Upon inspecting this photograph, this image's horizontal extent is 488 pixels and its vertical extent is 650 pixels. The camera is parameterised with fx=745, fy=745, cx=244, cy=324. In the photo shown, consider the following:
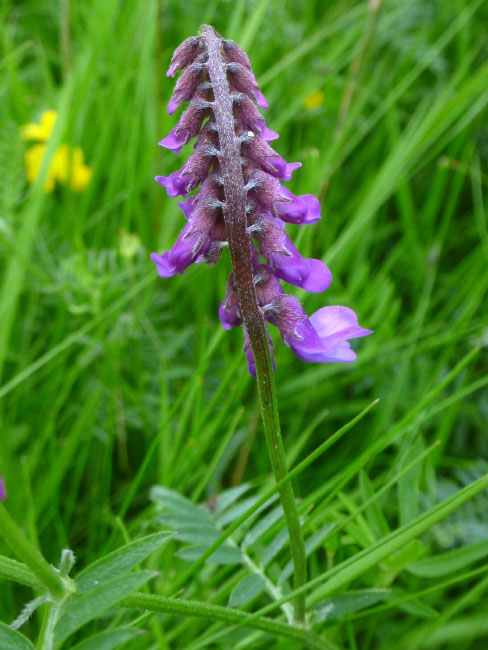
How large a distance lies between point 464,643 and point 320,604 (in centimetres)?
35

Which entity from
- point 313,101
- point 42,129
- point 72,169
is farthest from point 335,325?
point 313,101

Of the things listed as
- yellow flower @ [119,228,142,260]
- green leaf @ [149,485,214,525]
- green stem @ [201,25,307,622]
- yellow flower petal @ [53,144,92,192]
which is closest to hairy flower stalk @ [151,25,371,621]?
green stem @ [201,25,307,622]

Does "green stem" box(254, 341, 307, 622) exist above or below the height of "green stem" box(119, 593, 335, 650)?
above

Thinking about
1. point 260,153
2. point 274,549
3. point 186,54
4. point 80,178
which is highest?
point 80,178

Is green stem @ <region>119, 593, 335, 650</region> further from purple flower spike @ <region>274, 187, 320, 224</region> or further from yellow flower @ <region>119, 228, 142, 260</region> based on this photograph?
yellow flower @ <region>119, 228, 142, 260</region>

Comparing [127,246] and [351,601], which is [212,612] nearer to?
[351,601]

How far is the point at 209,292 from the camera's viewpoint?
1938 millimetres

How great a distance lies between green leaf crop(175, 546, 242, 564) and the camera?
3.72 ft

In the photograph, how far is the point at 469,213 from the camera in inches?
90.5

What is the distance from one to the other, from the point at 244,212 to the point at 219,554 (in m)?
0.62

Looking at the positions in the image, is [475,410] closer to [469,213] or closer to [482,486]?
[469,213]

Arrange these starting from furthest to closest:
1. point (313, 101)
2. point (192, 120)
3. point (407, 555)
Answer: point (313, 101)
point (407, 555)
point (192, 120)

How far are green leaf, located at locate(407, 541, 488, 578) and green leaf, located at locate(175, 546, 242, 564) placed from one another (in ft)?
0.88

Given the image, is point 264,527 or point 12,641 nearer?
point 12,641
